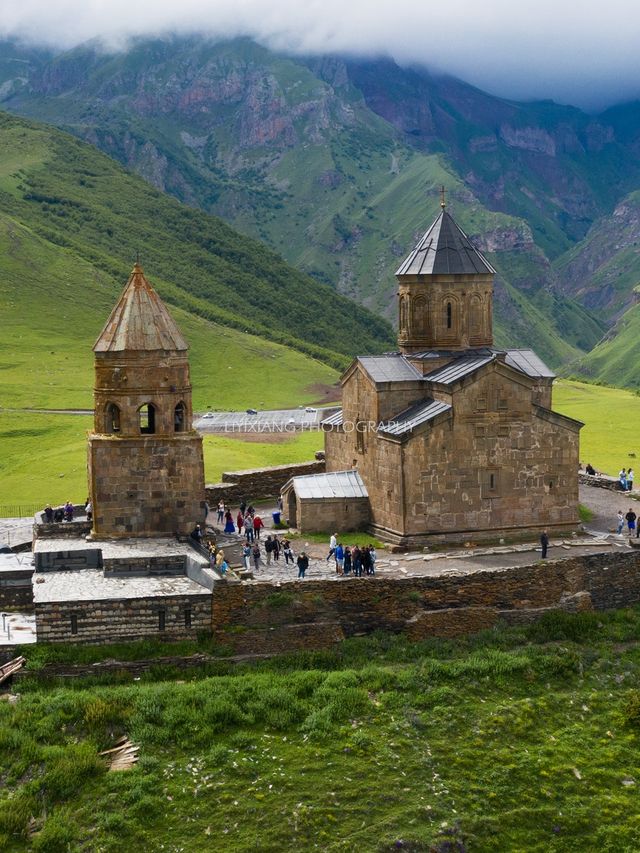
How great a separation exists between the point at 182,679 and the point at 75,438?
94.3 feet

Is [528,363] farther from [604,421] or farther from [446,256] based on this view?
[604,421]

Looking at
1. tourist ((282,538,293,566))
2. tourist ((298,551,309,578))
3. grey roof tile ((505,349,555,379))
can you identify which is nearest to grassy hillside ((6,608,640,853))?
tourist ((298,551,309,578))

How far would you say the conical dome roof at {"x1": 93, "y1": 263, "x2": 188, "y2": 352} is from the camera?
28.8m

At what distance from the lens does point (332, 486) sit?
103 feet

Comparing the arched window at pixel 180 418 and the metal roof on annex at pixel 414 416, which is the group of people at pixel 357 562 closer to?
Result: the metal roof on annex at pixel 414 416

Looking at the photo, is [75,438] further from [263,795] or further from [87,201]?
[87,201]

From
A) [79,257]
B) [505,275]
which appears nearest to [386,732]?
[79,257]

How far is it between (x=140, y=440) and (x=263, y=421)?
103 ft

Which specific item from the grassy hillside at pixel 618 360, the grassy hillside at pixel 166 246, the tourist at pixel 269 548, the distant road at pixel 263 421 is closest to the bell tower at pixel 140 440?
the tourist at pixel 269 548

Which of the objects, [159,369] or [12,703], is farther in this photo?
[159,369]

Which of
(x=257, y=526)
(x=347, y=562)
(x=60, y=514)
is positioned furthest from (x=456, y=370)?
(x=60, y=514)

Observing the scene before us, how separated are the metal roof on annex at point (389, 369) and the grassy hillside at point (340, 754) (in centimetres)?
827

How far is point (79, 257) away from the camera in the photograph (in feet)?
304

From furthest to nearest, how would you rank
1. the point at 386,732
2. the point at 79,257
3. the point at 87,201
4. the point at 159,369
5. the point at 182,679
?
the point at 87,201
the point at 79,257
the point at 159,369
the point at 182,679
the point at 386,732
